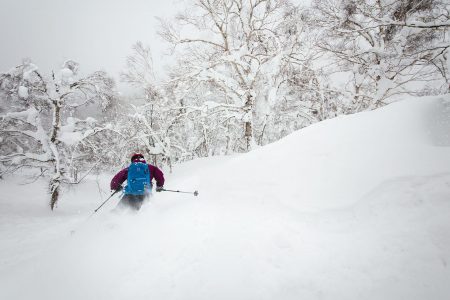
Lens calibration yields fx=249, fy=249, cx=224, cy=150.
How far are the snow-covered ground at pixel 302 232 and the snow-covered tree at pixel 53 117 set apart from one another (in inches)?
385

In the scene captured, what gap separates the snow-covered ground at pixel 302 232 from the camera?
2826 mm

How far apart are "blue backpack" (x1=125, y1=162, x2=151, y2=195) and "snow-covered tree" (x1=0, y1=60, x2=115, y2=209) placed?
9.07 m

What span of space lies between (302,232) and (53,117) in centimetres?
1442

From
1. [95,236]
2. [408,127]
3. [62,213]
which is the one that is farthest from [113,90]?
[408,127]

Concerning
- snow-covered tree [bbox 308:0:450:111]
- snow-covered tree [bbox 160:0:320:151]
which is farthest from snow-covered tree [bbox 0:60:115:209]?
snow-covered tree [bbox 308:0:450:111]

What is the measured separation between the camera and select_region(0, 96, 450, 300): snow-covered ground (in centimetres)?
283

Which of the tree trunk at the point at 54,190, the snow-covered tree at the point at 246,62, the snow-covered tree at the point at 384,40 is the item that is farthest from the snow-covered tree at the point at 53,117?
the snow-covered tree at the point at 384,40

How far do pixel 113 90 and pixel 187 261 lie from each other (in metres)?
12.4

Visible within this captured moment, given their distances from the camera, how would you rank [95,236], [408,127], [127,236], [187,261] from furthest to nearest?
[95,236], [127,236], [408,127], [187,261]

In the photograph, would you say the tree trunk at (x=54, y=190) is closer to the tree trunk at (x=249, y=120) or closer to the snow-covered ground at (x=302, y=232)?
the snow-covered ground at (x=302, y=232)

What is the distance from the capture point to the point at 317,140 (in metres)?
4.75

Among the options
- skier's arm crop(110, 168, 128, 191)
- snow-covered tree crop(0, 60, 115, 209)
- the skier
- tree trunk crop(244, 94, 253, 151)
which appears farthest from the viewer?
snow-covered tree crop(0, 60, 115, 209)

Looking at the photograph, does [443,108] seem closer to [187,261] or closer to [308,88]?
[187,261]

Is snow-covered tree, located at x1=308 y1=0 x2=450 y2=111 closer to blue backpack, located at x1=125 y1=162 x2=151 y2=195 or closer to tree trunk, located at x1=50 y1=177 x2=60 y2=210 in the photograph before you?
blue backpack, located at x1=125 y1=162 x2=151 y2=195
